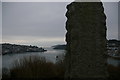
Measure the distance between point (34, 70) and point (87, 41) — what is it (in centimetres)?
522

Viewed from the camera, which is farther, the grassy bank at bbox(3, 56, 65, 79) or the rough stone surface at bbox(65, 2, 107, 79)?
the grassy bank at bbox(3, 56, 65, 79)

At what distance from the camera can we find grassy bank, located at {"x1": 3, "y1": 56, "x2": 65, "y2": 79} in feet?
33.3

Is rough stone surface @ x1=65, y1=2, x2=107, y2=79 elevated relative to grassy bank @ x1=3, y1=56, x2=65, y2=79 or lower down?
elevated

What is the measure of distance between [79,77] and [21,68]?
5357 mm

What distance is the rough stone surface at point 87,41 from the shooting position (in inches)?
218

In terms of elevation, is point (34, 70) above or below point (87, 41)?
below

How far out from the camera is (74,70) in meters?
5.52

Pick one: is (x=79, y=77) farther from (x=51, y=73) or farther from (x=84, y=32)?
(x=51, y=73)

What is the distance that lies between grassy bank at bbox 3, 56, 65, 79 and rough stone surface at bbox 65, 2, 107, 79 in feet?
15.4

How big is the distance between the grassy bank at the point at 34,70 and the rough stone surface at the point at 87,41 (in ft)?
15.4

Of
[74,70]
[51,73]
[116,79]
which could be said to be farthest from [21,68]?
[74,70]

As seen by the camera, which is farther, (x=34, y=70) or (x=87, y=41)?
(x=34, y=70)

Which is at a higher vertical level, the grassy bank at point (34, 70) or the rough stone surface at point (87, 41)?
the rough stone surface at point (87, 41)

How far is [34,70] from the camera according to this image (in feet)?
33.5
